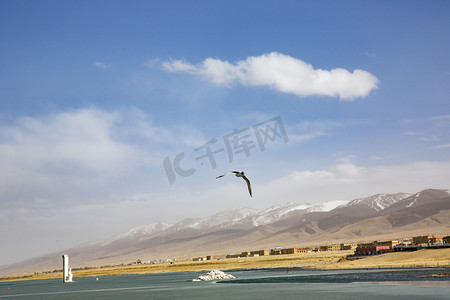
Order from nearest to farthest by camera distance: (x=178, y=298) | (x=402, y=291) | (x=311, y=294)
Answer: (x=402, y=291), (x=311, y=294), (x=178, y=298)

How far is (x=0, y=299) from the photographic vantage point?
280 ft

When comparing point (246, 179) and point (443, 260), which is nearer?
point (246, 179)

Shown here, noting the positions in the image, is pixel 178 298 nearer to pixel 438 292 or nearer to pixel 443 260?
pixel 438 292

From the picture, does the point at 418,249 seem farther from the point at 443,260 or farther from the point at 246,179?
the point at 246,179

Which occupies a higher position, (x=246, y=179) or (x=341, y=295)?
(x=246, y=179)

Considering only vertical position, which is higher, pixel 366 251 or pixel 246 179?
pixel 246 179

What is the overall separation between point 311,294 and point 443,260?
5443 centimetres

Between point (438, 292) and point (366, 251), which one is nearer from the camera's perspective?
point (438, 292)

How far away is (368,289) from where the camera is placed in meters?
57.6

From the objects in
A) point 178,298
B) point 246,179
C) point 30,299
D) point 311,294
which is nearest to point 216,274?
point 30,299

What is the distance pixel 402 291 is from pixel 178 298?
24996mm

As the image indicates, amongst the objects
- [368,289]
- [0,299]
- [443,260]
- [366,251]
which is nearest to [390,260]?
[443,260]

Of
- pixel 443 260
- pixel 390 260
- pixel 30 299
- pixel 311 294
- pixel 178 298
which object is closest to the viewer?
pixel 311 294

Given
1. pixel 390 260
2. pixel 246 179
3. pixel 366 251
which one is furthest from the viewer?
pixel 366 251
